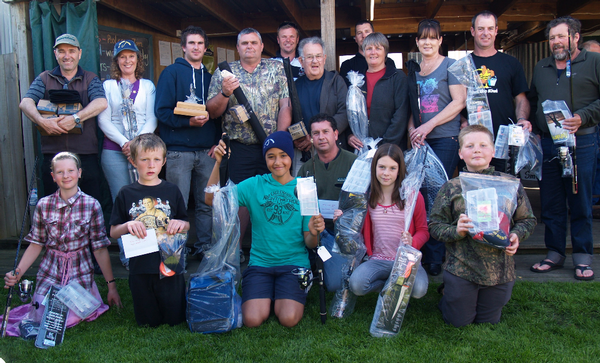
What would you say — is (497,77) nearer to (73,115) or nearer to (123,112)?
(123,112)

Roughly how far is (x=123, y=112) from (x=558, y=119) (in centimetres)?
359

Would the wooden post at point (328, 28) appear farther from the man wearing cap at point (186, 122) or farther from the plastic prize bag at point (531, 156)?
the plastic prize bag at point (531, 156)

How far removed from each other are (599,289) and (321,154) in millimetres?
2256

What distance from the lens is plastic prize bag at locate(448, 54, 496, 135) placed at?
3.43 m

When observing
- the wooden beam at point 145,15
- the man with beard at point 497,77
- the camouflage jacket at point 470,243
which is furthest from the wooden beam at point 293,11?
the camouflage jacket at point 470,243

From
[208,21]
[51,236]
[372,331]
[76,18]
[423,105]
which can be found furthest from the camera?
[208,21]

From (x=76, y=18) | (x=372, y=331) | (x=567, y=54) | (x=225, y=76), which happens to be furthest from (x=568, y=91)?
(x=76, y=18)

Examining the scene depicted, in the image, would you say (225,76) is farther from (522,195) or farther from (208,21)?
(208,21)

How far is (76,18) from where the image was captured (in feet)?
15.1

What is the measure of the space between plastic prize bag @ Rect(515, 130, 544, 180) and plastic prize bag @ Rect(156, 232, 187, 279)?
101 inches

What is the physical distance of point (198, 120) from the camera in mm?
3676

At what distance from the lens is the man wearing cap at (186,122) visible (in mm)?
3791

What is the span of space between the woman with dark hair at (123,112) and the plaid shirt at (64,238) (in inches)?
32.9

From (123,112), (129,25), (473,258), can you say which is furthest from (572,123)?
(129,25)
